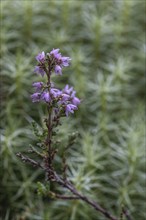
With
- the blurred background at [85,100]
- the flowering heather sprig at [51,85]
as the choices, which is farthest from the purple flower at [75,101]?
the blurred background at [85,100]

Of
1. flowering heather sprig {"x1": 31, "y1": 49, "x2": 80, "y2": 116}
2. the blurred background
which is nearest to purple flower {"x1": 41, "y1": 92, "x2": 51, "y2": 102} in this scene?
flowering heather sprig {"x1": 31, "y1": 49, "x2": 80, "y2": 116}

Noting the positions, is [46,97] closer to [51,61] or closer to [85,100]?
[51,61]

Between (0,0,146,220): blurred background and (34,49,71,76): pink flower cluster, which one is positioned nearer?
(34,49,71,76): pink flower cluster

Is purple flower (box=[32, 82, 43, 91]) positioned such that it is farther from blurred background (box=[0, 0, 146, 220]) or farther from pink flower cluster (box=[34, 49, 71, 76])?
blurred background (box=[0, 0, 146, 220])

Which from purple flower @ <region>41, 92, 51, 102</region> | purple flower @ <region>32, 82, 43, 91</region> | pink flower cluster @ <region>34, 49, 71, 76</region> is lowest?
purple flower @ <region>41, 92, 51, 102</region>

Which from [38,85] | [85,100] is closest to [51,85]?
[38,85]

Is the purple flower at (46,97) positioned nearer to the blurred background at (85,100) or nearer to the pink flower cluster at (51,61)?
the pink flower cluster at (51,61)

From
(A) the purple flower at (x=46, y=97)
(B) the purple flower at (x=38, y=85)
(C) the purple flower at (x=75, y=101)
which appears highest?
(B) the purple flower at (x=38, y=85)

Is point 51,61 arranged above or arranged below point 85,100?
below
